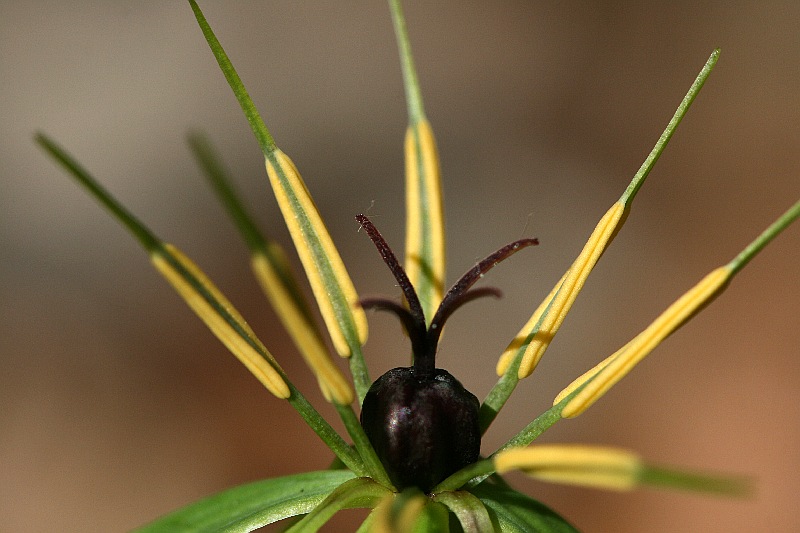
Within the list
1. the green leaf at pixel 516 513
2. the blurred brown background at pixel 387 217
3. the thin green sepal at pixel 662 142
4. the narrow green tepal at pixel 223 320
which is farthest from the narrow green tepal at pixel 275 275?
the blurred brown background at pixel 387 217

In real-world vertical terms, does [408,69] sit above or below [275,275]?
above

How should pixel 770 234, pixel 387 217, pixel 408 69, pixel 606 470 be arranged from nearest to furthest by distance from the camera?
pixel 606 470 < pixel 770 234 < pixel 408 69 < pixel 387 217

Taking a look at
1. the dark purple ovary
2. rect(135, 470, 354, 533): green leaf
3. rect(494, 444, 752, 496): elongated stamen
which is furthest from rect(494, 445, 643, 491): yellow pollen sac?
rect(135, 470, 354, 533): green leaf

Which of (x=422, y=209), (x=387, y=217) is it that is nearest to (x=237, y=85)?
(x=422, y=209)

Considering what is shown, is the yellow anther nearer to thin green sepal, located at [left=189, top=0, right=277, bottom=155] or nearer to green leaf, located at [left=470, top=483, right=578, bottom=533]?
green leaf, located at [left=470, top=483, right=578, bottom=533]

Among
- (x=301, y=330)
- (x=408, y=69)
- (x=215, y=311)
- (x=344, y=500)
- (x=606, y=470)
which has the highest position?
(x=408, y=69)

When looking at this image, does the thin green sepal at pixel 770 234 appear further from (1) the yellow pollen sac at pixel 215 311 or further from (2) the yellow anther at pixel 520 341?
(1) the yellow pollen sac at pixel 215 311

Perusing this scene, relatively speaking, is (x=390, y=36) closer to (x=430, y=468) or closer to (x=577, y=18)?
(x=577, y=18)

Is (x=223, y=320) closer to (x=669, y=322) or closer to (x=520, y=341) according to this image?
(x=520, y=341)
